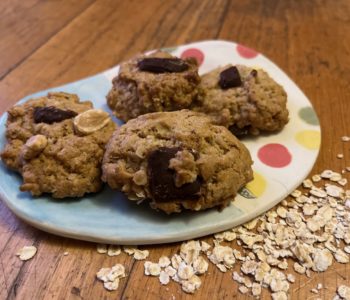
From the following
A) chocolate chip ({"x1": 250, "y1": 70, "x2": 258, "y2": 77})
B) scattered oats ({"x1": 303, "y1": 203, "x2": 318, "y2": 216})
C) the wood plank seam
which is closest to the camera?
scattered oats ({"x1": 303, "y1": 203, "x2": 318, "y2": 216})

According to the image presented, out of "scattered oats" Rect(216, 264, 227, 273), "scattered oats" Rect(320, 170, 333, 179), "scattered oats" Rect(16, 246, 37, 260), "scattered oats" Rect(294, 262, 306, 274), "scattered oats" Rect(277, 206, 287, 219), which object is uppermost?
"scattered oats" Rect(16, 246, 37, 260)

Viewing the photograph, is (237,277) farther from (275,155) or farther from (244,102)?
(244,102)

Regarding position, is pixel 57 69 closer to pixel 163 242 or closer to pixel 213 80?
pixel 213 80

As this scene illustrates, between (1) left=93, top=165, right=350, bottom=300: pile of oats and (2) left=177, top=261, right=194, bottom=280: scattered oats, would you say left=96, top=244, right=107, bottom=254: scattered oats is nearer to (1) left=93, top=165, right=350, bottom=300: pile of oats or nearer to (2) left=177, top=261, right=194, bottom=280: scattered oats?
(1) left=93, top=165, right=350, bottom=300: pile of oats

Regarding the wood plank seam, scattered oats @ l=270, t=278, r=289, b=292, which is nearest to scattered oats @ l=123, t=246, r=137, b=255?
scattered oats @ l=270, t=278, r=289, b=292

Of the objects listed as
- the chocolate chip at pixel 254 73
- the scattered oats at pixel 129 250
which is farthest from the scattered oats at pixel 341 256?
the chocolate chip at pixel 254 73

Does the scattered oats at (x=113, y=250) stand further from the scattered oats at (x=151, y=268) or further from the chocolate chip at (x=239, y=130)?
the chocolate chip at (x=239, y=130)
